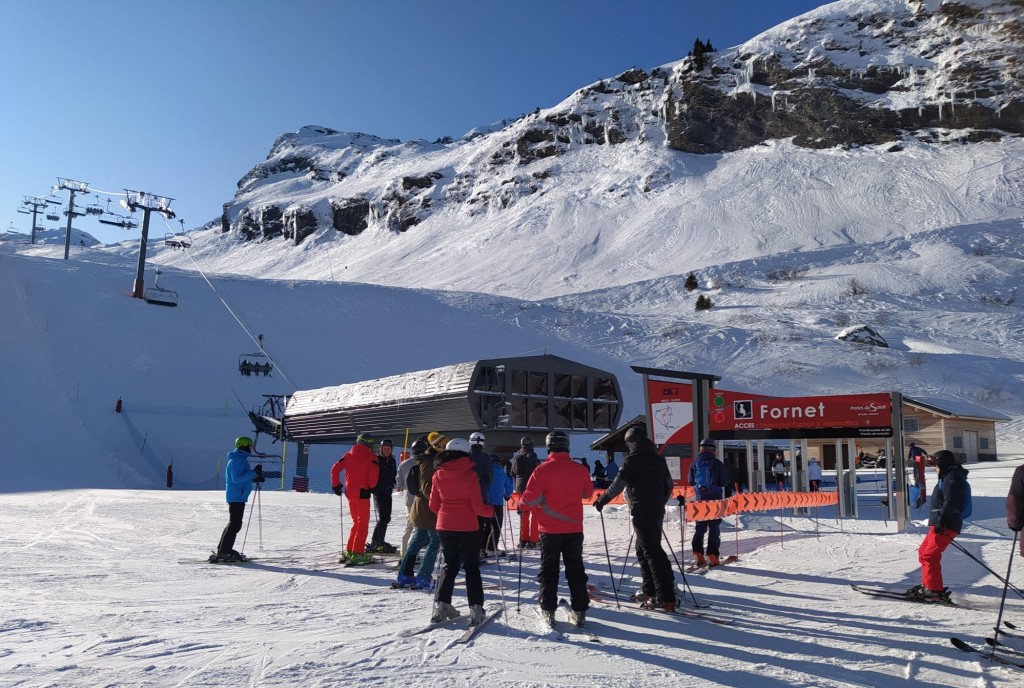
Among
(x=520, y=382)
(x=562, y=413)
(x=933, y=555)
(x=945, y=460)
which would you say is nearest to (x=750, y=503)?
(x=933, y=555)

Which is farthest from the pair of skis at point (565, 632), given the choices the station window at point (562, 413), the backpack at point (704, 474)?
the station window at point (562, 413)

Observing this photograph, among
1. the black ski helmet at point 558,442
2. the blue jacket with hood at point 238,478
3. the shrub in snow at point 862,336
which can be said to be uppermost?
the shrub in snow at point 862,336

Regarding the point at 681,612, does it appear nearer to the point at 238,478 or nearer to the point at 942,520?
the point at 942,520

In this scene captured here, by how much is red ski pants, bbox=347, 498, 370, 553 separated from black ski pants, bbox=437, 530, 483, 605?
12.4 ft

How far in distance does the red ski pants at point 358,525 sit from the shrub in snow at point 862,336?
36940 mm

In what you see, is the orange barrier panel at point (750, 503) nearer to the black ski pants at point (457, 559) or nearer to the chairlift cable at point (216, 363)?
the black ski pants at point (457, 559)

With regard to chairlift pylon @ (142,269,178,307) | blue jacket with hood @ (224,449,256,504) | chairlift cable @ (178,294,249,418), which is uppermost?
chairlift pylon @ (142,269,178,307)

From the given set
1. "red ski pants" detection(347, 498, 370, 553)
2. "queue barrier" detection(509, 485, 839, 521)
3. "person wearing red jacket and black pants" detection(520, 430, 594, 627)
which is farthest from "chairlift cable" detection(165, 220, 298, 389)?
"person wearing red jacket and black pants" detection(520, 430, 594, 627)

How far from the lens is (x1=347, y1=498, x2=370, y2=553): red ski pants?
963 centimetres

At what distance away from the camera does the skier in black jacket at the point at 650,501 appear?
659 cm

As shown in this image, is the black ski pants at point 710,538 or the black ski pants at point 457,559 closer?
the black ski pants at point 457,559

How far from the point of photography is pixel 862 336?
41.2m

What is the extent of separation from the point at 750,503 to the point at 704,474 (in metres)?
2.53

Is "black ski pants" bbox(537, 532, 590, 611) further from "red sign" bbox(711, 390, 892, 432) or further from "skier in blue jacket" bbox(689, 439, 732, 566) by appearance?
"red sign" bbox(711, 390, 892, 432)
